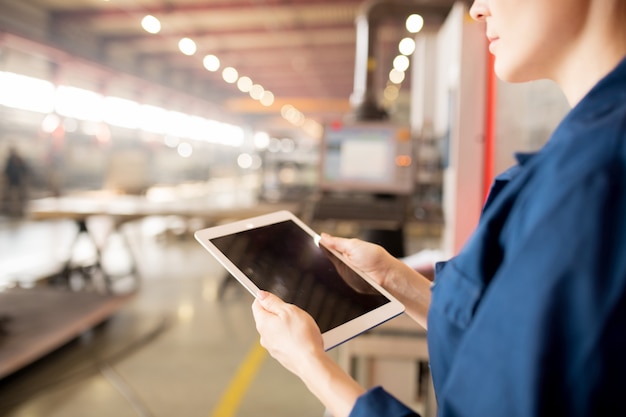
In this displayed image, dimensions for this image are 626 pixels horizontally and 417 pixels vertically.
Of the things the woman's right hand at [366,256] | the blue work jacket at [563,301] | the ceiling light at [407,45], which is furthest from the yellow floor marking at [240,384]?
the ceiling light at [407,45]

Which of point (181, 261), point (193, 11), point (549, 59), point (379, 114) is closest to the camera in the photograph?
point (549, 59)

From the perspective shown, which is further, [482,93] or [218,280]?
[218,280]

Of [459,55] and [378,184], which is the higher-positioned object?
[459,55]

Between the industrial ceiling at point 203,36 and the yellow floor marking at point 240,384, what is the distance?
2259 mm

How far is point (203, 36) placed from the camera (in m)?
9.49

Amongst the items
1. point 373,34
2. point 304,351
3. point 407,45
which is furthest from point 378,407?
point 407,45

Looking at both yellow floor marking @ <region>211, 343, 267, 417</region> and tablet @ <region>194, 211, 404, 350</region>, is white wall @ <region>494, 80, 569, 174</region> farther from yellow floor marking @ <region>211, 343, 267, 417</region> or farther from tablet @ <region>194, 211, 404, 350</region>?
yellow floor marking @ <region>211, 343, 267, 417</region>

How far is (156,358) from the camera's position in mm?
2898

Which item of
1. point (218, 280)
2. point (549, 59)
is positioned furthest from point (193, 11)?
point (549, 59)

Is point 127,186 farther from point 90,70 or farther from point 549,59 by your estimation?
point 549,59

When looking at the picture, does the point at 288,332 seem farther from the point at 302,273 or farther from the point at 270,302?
the point at 302,273

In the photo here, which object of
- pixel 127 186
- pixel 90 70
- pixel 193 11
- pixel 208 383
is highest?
pixel 193 11

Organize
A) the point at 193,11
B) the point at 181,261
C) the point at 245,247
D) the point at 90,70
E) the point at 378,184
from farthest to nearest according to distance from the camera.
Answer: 1. the point at 90,70
2. the point at 193,11
3. the point at 181,261
4. the point at 378,184
5. the point at 245,247

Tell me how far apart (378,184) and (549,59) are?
1851 mm
